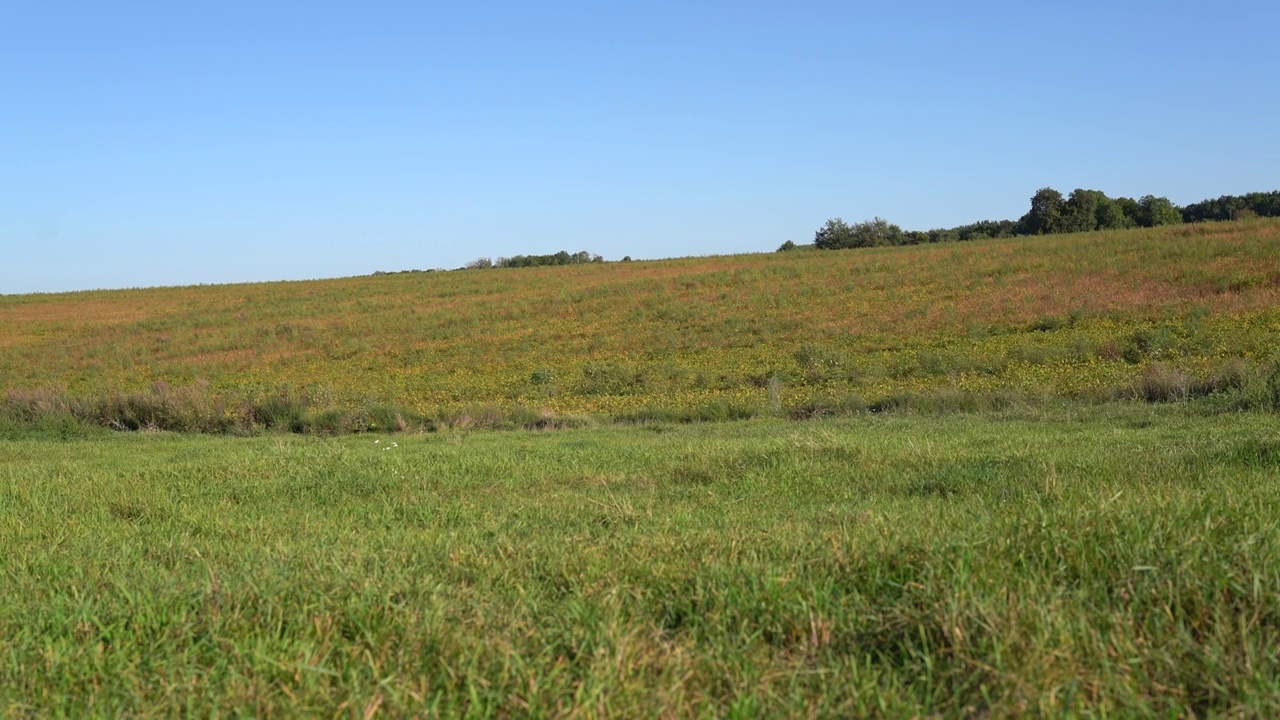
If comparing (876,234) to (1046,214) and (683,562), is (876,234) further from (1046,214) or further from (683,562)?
(683,562)

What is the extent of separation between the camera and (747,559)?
14.3ft

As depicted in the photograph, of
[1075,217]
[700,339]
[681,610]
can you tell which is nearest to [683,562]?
[681,610]

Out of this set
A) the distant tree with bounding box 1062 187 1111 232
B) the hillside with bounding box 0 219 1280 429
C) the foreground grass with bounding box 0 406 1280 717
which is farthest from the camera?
the distant tree with bounding box 1062 187 1111 232

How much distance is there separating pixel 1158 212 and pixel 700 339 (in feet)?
209

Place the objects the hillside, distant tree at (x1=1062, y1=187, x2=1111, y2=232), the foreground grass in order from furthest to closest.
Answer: distant tree at (x1=1062, y1=187, x2=1111, y2=232) → the hillside → the foreground grass

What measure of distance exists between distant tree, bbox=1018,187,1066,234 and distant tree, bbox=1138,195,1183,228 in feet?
23.6

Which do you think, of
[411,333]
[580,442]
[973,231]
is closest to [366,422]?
[580,442]

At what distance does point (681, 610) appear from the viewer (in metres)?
3.84

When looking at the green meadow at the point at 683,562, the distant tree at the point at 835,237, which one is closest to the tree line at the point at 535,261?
the distant tree at the point at 835,237

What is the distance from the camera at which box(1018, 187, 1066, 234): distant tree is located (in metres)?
81.8

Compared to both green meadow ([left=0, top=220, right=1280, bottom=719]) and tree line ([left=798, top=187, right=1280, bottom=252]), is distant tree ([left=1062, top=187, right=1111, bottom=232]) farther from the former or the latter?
green meadow ([left=0, top=220, right=1280, bottom=719])

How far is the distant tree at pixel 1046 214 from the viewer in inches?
3219

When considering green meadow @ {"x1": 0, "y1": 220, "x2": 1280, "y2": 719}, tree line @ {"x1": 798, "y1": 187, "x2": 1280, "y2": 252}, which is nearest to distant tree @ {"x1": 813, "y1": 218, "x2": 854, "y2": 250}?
tree line @ {"x1": 798, "y1": 187, "x2": 1280, "y2": 252}

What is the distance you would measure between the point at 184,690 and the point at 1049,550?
3.12 meters
